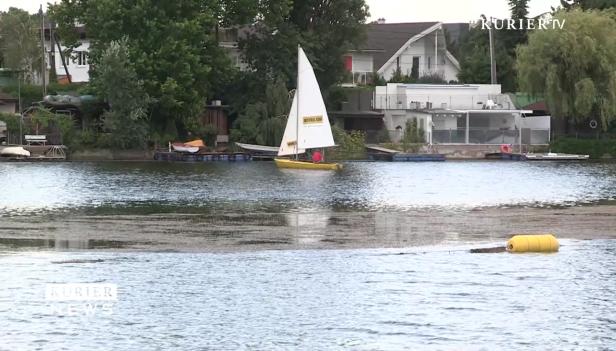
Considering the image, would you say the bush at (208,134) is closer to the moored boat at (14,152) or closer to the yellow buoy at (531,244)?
the moored boat at (14,152)

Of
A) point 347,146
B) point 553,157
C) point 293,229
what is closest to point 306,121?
point 347,146

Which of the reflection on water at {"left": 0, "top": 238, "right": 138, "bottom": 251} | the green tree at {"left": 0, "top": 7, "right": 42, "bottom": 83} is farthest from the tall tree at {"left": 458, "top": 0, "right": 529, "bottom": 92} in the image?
the reflection on water at {"left": 0, "top": 238, "right": 138, "bottom": 251}

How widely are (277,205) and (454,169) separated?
39.5 m

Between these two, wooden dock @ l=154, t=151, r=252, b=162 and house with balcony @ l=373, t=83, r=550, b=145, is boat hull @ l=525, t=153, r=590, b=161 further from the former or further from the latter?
wooden dock @ l=154, t=151, r=252, b=162

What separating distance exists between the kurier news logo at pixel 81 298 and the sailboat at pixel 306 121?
Answer: 52942mm

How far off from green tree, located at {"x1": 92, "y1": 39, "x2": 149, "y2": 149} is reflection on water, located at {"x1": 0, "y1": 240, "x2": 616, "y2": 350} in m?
61.7

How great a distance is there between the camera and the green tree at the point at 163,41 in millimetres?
98750

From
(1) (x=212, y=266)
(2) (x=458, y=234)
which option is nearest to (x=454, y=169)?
(2) (x=458, y=234)

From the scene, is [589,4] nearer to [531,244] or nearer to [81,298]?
[531,244]

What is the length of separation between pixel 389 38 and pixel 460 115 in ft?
93.6

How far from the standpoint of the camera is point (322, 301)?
3012 cm

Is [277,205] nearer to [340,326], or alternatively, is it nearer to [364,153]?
[340,326]

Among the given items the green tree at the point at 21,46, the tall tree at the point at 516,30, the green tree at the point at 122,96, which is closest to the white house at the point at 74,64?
the green tree at the point at 21,46

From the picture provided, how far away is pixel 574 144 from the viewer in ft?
359
